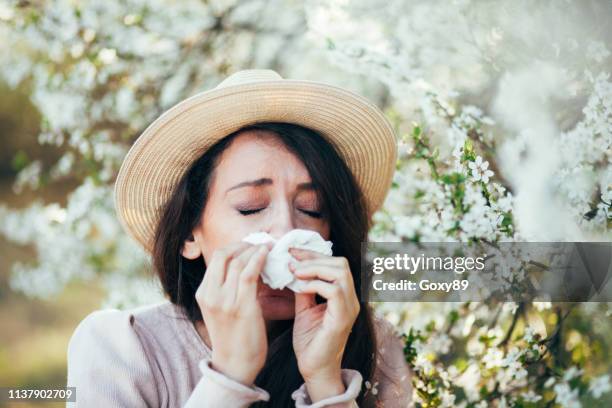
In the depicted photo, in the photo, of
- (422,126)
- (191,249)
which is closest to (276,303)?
(191,249)

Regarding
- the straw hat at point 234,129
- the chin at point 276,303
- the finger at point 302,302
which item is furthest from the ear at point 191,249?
the finger at point 302,302

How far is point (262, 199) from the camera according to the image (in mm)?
1796

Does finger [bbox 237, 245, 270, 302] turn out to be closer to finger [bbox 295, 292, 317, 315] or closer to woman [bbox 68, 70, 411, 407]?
woman [bbox 68, 70, 411, 407]

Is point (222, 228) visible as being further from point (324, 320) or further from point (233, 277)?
point (324, 320)

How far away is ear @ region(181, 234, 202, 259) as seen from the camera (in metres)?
2.02

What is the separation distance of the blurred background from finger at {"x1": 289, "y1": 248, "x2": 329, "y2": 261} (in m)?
0.47

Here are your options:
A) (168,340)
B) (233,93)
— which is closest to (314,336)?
(168,340)

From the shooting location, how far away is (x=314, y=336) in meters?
1.71

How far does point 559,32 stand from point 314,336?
1.36m

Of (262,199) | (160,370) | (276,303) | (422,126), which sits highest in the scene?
Result: (422,126)

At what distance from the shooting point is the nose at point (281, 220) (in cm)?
172

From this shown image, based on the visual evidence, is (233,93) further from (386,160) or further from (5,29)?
(5,29)

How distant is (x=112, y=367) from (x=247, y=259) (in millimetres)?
529

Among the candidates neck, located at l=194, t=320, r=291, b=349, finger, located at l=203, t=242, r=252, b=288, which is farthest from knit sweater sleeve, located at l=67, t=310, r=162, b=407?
finger, located at l=203, t=242, r=252, b=288
